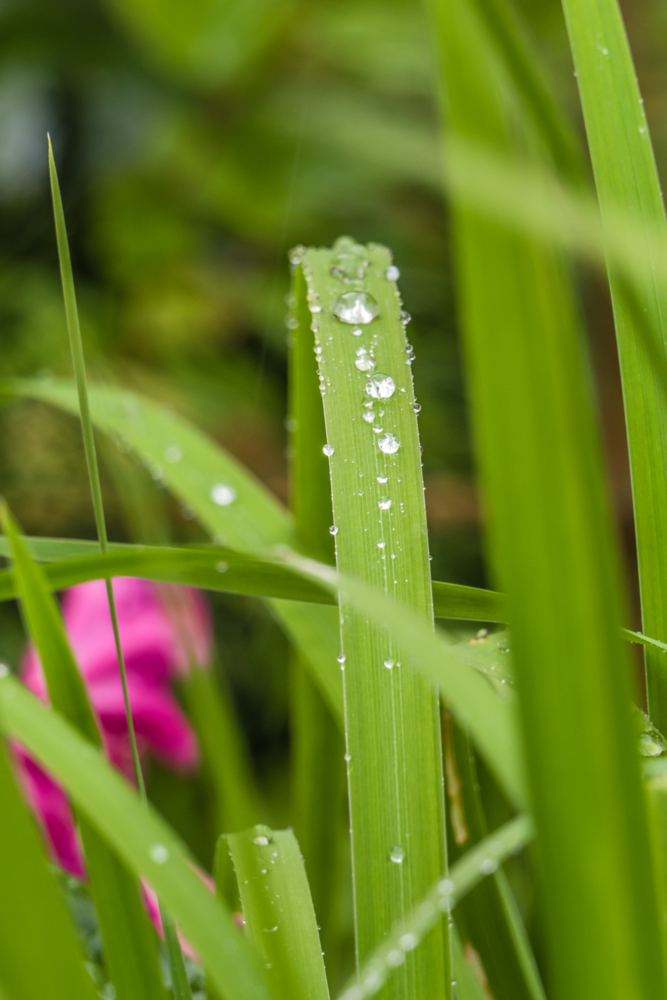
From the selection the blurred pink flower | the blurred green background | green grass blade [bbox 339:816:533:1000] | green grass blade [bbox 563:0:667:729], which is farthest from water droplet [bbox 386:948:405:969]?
the blurred green background

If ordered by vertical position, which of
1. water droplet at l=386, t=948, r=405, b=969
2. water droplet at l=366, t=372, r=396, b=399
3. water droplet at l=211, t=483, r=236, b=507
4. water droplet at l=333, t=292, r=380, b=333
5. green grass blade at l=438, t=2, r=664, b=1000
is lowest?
water droplet at l=386, t=948, r=405, b=969

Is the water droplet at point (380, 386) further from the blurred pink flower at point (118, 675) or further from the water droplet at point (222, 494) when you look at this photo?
the blurred pink flower at point (118, 675)

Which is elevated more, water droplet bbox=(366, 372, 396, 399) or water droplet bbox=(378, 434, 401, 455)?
water droplet bbox=(366, 372, 396, 399)

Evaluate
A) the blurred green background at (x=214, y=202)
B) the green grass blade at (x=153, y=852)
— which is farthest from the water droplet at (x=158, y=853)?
the blurred green background at (x=214, y=202)

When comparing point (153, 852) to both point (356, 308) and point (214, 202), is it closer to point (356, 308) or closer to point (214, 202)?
point (356, 308)

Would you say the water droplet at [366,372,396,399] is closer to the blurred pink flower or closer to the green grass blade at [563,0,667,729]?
the green grass blade at [563,0,667,729]

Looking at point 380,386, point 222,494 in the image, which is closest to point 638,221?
point 380,386

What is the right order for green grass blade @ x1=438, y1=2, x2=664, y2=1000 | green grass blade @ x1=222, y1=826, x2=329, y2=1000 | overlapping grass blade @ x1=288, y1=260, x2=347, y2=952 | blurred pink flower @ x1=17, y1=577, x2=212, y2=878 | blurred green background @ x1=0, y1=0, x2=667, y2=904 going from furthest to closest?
blurred green background @ x1=0, y1=0, x2=667, y2=904
blurred pink flower @ x1=17, y1=577, x2=212, y2=878
overlapping grass blade @ x1=288, y1=260, x2=347, y2=952
green grass blade @ x1=222, y1=826, x2=329, y2=1000
green grass blade @ x1=438, y1=2, x2=664, y2=1000
